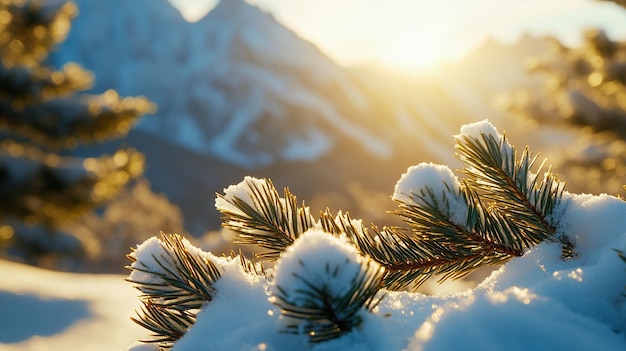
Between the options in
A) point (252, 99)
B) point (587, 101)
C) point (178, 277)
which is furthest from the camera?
point (252, 99)

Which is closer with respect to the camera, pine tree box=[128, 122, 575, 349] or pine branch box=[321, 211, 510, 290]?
pine tree box=[128, 122, 575, 349]

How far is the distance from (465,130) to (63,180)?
9.48 meters

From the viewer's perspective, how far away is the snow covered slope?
227ft

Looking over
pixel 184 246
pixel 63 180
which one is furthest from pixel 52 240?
pixel 184 246

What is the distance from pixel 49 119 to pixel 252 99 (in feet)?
206

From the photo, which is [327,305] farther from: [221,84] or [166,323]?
[221,84]

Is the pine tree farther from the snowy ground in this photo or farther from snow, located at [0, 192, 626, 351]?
the snowy ground

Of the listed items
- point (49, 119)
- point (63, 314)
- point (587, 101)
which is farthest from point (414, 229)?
point (49, 119)

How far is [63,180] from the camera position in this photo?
8969mm

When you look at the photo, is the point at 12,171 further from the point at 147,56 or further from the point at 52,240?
the point at 147,56

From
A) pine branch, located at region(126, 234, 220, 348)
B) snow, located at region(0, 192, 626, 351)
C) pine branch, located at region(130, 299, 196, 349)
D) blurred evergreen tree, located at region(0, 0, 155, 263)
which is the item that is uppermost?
blurred evergreen tree, located at region(0, 0, 155, 263)

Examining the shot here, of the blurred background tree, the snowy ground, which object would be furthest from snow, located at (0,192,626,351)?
the blurred background tree

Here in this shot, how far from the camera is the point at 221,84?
71375 millimetres

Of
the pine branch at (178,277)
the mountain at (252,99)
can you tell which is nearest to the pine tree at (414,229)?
the pine branch at (178,277)
